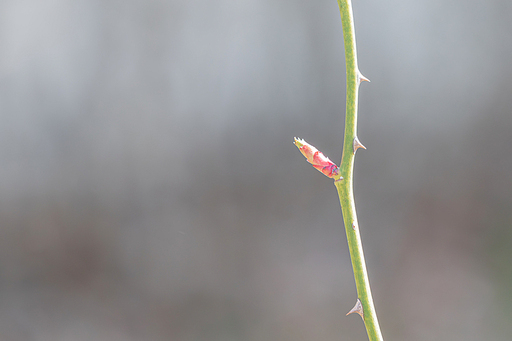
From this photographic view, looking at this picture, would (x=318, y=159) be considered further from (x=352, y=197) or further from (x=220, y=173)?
(x=220, y=173)

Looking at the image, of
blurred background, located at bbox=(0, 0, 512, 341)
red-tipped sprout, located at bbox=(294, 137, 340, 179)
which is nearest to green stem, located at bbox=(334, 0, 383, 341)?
red-tipped sprout, located at bbox=(294, 137, 340, 179)

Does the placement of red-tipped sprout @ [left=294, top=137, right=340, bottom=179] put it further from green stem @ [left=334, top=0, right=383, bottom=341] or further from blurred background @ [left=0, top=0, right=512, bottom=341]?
blurred background @ [left=0, top=0, right=512, bottom=341]

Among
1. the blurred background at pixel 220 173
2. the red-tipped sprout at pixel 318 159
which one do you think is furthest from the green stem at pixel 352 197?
the blurred background at pixel 220 173

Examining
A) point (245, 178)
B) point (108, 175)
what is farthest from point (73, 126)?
point (245, 178)

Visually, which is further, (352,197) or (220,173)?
(220,173)

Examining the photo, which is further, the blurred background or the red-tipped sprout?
the blurred background

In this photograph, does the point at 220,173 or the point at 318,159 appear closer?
the point at 318,159

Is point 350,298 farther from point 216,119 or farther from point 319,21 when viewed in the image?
point 319,21

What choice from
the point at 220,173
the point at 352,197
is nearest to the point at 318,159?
the point at 352,197
